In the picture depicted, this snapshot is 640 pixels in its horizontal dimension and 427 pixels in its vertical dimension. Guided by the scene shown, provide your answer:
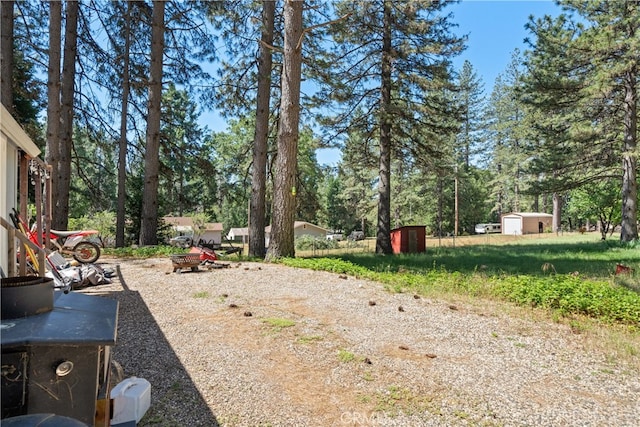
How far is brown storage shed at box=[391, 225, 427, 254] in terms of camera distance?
15727mm

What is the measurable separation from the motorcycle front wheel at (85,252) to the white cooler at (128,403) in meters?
6.87

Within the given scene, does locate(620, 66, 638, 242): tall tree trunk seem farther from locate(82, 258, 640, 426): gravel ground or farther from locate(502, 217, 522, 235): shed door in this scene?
locate(502, 217, 522, 235): shed door

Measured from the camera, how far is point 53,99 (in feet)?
36.9

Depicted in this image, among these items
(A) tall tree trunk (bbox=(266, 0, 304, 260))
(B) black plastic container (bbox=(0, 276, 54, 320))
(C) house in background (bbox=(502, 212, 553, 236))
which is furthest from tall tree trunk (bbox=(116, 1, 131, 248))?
(C) house in background (bbox=(502, 212, 553, 236))

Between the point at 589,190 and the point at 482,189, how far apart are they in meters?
23.6

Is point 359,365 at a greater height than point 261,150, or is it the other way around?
point 261,150

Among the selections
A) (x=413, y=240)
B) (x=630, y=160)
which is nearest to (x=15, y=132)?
(x=413, y=240)

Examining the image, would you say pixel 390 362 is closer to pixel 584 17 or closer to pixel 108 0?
pixel 108 0

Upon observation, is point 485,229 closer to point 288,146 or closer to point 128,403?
point 288,146

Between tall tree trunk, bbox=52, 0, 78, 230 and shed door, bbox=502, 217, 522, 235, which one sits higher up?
tall tree trunk, bbox=52, 0, 78, 230

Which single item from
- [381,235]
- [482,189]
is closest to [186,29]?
[381,235]

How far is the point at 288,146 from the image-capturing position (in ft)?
30.7

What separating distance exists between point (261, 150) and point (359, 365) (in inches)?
368

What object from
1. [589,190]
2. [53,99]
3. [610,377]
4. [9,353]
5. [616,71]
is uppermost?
[616,71]
